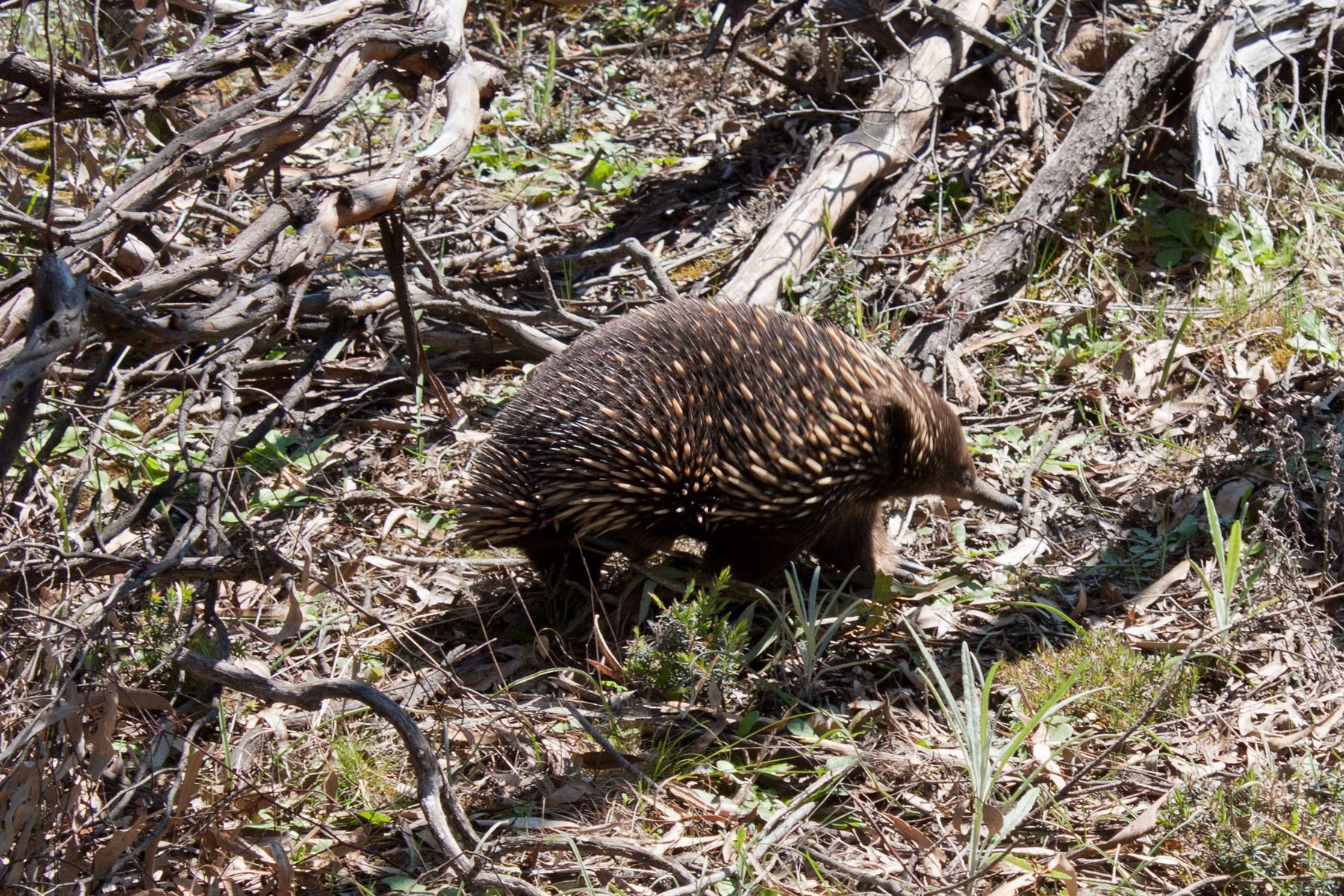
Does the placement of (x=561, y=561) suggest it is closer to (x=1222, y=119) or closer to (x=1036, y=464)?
(x=1036, y=464)

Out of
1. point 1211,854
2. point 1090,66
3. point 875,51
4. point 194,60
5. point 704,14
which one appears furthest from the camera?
point 704,14

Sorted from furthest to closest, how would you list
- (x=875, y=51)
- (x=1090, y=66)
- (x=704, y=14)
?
(x=704, y=14) → (x=875, y=51) → (x=1090, y=66)

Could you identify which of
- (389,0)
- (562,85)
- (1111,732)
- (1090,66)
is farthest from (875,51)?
(1111,732)

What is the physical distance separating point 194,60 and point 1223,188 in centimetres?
427

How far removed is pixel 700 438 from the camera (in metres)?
3.41

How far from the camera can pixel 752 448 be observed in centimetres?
340

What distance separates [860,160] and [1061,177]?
0.97 m

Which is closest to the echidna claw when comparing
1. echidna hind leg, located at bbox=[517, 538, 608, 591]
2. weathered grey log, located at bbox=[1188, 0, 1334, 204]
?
echidna hind leg, located at bbox=[517, 538, 608, 591]

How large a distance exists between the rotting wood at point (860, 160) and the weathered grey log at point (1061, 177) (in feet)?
2.26

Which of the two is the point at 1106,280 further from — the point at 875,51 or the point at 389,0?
the point at 389,0

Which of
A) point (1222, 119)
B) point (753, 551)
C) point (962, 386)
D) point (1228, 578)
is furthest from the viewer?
point (1222, 119)

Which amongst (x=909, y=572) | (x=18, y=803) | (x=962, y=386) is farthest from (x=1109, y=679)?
(x=18, y=803)

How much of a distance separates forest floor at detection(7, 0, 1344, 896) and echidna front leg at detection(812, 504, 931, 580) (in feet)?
0.33

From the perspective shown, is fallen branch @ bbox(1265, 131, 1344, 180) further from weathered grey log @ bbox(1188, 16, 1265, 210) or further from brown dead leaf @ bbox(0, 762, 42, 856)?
brown dead leaf @ bbox(0, 762, 42, 856)
